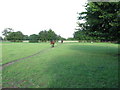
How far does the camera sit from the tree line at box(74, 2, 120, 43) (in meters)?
9.04

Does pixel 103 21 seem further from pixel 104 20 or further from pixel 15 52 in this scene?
pixel 15 52

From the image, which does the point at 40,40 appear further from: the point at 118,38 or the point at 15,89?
the point at 15,89

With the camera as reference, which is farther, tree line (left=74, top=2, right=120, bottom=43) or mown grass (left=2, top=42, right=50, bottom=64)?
mown grass (left=2, top=42, right=50, bottom=64)

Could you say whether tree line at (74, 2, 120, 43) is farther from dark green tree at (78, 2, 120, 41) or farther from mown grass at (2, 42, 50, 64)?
mown grass at (2, 42, 50, 64)

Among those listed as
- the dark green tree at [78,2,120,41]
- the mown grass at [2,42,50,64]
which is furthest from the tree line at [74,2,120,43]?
the mown grass at [2,42,50,64]

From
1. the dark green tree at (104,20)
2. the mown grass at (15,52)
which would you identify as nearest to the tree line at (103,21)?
the dark green tree at (104,20)

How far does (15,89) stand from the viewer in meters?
3.84

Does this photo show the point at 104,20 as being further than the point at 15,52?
No

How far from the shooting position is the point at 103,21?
10.0 m

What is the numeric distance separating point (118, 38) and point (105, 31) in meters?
1.30

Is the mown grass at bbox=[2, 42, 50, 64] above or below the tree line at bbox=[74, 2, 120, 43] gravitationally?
below

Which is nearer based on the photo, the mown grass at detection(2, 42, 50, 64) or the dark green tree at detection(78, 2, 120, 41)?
the dark green tree at detection(78, 2, 120, 41)

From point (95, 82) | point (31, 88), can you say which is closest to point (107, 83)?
point (95, 82)

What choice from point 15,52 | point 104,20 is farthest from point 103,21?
point 15,52
